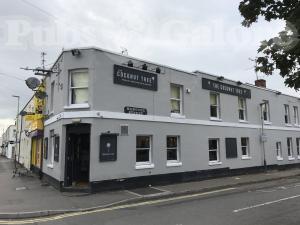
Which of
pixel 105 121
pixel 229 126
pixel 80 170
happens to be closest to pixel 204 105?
pixel 229 126

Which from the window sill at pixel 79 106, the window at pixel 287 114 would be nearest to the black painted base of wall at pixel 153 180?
the window sill at pixel 79 106

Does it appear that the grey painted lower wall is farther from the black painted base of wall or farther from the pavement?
the pavement

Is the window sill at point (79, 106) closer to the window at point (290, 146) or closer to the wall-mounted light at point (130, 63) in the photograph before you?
the wall-mounted light at point (130, 63)

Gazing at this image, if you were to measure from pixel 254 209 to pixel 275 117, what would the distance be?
57.1 ft

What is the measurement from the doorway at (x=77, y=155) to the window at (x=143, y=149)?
2531mm

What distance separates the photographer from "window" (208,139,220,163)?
19859 mm

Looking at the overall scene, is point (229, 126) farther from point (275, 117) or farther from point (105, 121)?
point (105, 121)

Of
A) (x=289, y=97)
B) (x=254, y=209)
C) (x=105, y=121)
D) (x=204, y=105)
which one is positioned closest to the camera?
(x=254, y=209)

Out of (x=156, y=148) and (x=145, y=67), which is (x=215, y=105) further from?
(x=145, y=67)

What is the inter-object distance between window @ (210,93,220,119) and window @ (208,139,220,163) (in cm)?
163

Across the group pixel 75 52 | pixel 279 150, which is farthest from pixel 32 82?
pixel 279 150

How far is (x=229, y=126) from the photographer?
21.2 metres

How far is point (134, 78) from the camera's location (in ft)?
52.6

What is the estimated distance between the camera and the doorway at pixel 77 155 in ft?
48.1
